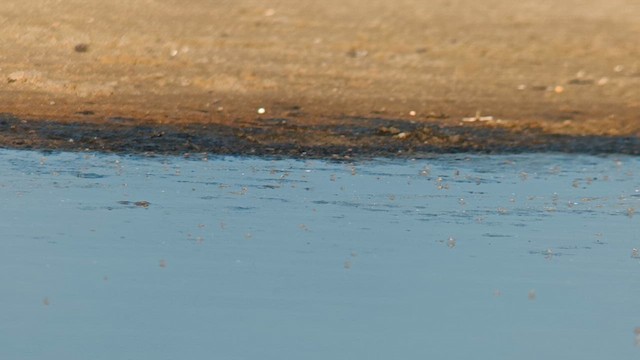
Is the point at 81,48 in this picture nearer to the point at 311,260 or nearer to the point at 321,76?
the point at 321,76

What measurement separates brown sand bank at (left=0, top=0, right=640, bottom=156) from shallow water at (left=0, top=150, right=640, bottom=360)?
4.19 ft

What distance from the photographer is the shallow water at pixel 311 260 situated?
21.3 ft

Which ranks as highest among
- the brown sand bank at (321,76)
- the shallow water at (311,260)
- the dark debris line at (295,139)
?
the brown sand bank at (321,76)

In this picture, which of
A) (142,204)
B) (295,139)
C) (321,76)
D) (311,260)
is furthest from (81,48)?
(311,260)

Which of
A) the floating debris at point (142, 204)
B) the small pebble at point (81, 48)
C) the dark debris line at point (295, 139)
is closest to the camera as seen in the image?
the floating debris at point (142, 204)

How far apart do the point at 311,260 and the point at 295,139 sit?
485cm

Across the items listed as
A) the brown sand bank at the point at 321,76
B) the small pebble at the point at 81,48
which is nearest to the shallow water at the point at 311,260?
the brown sand bank at the point at 321,76

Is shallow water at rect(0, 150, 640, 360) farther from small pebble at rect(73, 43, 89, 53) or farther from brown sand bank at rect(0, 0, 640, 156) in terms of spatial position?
small pebble at rect(73, 43, 89, 53)

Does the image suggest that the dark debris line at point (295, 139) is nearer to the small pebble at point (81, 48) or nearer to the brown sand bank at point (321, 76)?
the brown sand bank at point (321, 76)

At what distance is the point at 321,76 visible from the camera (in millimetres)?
15414

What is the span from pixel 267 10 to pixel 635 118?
466cm

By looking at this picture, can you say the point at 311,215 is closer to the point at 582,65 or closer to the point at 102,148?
the point at 102,148

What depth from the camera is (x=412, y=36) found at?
17.0 metres

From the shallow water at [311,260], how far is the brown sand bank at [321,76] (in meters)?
1.28
